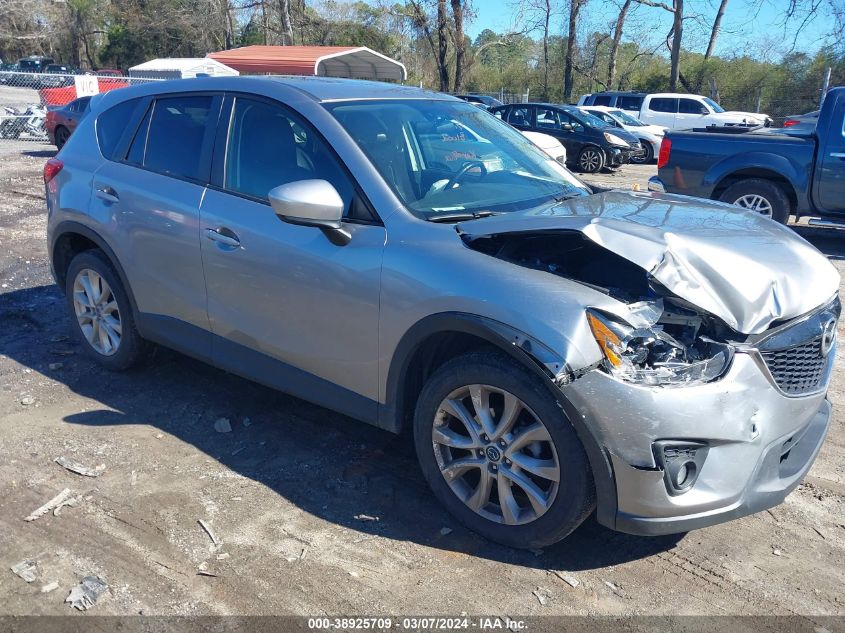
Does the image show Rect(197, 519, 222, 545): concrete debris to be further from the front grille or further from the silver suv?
the front grille

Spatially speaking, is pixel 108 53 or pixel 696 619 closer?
pixel 696 619

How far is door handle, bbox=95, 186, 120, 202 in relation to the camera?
4.57 m

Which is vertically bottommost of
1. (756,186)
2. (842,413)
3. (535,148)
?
(842,413)

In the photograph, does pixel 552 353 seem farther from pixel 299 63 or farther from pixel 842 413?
pixel 299 63

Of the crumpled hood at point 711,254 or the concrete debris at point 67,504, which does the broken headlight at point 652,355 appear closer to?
the crumpled hood at point 711,254

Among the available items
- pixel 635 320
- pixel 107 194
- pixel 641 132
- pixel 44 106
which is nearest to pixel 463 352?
pixel 635 320

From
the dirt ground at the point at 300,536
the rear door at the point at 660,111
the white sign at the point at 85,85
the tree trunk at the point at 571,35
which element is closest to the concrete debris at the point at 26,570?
the dirt ground at the point at 300,536

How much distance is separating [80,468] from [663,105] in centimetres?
2416

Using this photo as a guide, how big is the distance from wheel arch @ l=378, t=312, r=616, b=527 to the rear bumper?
6 cm

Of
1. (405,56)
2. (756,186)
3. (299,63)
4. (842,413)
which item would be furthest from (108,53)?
(842,413)

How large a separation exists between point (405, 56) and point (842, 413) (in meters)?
47.1

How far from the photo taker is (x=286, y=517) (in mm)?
3420

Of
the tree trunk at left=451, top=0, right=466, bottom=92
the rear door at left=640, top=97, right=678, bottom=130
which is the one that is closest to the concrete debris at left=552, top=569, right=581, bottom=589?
the rear door at left=640, top=97, right=678, bottom=130

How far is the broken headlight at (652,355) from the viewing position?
274 centimetres
